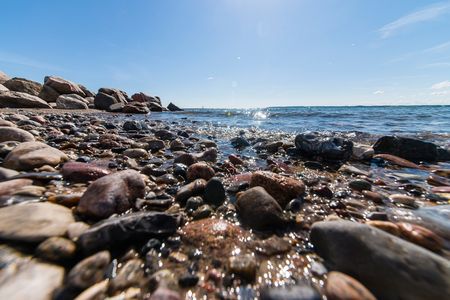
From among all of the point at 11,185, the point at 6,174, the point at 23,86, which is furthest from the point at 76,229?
the point at 23,86

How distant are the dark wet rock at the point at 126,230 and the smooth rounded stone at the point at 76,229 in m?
0.08

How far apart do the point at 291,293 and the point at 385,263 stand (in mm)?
555

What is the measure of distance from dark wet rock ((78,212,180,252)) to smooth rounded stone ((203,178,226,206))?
545mm

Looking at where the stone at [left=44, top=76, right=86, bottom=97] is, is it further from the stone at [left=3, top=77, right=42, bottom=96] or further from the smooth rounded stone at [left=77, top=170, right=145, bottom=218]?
the smooth rounded stone at [left=77, top=170, right=145, bottom=218]

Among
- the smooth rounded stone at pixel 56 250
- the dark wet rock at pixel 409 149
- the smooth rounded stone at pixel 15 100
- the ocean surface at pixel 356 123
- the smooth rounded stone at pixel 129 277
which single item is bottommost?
the ocean surface at pixel 356 123

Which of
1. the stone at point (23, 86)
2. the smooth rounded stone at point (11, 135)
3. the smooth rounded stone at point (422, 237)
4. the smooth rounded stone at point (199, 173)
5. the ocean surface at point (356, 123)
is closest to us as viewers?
the smooth rounded stone at point (422, 237)

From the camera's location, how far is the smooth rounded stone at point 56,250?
1275mm

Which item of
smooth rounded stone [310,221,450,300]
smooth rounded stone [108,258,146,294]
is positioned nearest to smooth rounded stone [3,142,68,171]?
smooth rounded stone [108,258,146,294]

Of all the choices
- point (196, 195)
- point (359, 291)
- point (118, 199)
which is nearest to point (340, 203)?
point (359, 291)

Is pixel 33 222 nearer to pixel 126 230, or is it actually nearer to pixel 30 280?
pixel 30 280

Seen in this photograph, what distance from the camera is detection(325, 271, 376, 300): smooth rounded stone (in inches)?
42.4

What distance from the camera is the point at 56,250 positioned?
1.29 m

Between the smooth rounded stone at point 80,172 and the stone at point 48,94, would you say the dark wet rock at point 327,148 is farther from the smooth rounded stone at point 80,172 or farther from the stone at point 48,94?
the stone at point 48,94

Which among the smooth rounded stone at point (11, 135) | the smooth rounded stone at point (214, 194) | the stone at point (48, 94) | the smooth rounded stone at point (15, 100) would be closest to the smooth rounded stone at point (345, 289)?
the smooth rounded stone at point (214, 194)
